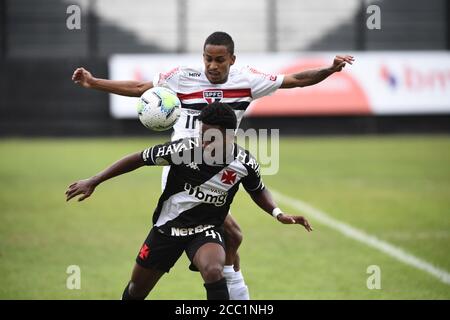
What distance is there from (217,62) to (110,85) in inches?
37.7

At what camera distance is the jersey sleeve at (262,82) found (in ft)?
22.6

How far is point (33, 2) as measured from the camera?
2764 cm

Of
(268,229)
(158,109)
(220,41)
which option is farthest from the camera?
(268,229)

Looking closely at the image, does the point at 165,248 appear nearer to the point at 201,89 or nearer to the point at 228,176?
the point at 228,176

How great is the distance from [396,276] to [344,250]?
1509 mm

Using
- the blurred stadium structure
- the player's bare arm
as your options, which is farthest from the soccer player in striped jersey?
the blurred stadium structure

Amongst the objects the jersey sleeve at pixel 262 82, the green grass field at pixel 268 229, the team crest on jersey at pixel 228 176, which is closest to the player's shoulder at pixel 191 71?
the jersey sleeve at pixel 262 82

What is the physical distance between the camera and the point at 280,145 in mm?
23578

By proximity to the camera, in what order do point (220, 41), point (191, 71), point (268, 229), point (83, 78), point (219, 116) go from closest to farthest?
point (219, 116), point (220, 41), point (83, 78), point (191, 71), point (268, 229)

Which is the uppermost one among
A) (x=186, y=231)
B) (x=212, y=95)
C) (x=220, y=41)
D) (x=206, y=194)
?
(x=220, y=41)

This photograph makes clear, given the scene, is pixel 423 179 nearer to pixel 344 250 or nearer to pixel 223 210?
pixel 344 250

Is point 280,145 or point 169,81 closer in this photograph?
point 169,81

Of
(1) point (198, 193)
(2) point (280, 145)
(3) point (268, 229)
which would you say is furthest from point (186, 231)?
(2) point (280, 145)

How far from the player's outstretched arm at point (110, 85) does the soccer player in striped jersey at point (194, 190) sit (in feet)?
2.65
